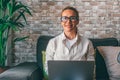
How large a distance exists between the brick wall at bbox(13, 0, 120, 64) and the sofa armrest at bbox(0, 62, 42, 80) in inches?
20.7

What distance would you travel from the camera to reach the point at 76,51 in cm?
228

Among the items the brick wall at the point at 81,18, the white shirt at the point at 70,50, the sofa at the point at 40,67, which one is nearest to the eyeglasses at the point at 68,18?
the white shirt at the point at 70,50

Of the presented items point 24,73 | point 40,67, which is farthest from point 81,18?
point 24,73

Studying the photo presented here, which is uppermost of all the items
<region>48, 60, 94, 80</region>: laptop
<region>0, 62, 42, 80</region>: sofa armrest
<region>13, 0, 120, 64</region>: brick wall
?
<region>13, 0, 120, 64</region>: brick wall

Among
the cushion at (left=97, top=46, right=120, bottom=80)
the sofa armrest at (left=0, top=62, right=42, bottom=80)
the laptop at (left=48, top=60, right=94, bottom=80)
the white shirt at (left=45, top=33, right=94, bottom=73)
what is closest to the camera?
the laptop at (left=48, top=60, right=94, bottom=80)

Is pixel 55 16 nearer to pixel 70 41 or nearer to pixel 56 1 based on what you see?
pixel 56 1

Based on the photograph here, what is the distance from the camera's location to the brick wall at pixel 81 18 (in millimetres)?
2988

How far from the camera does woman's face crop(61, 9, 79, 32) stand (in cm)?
221

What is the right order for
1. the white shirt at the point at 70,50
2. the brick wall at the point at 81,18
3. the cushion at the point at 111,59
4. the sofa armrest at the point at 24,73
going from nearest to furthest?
the sofa armrest at the point at 24,73, the white shirt at the point at 70,50, the cushion at the point at 111,59, the brick wall at the point at 81,18

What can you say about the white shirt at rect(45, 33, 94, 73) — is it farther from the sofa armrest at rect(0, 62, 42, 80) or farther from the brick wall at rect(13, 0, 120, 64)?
the brick wall at rect(13, 0, 120, 64)

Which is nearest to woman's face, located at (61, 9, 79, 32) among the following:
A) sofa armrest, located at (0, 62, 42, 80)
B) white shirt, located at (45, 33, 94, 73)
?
white shirt, located at (45, 33, 94, 73)

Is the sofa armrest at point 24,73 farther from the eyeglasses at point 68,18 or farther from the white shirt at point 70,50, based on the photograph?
the eyeglasses at point 68,18

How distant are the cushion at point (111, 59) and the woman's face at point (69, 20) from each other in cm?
57

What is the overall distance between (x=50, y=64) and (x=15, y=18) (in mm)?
1485
